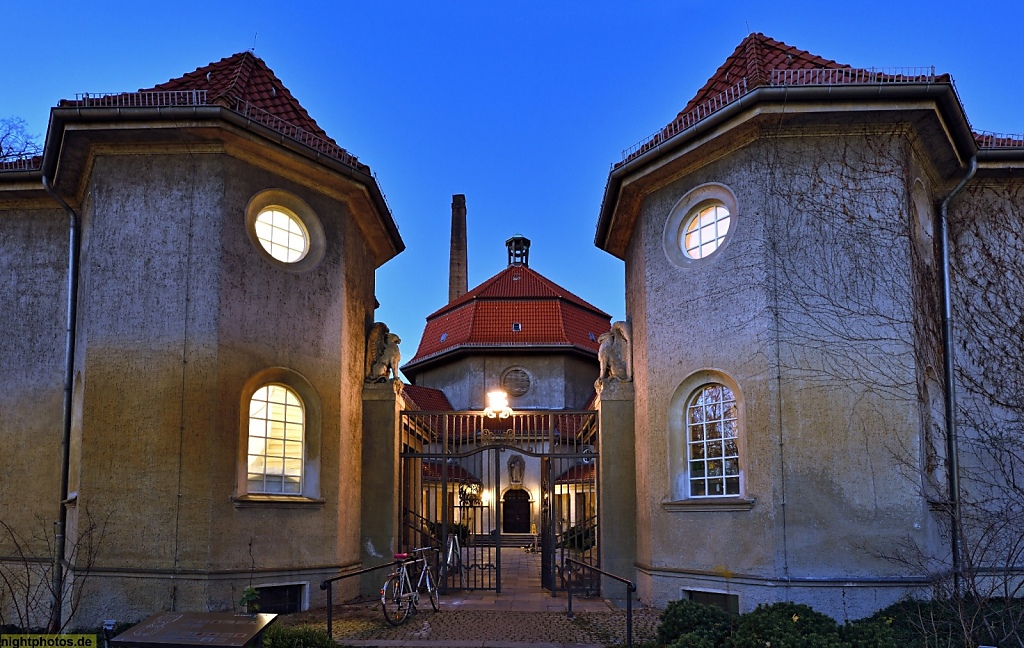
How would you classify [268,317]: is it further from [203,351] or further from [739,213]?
[739,213]

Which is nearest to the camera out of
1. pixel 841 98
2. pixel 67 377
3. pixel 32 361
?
pixel 841 98

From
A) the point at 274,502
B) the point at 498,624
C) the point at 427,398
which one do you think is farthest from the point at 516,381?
the point at 498,624

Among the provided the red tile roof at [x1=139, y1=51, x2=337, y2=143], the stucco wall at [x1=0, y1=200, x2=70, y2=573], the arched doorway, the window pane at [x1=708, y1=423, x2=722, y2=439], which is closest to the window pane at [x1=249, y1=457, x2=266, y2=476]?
the stucco wall at [x1=0, y1=200, x2=70, y2=573]

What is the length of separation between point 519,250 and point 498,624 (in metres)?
35.0

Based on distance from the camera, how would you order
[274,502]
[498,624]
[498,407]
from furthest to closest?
[498,407], [274,502], [498,624]

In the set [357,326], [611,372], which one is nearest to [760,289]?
[611,372]

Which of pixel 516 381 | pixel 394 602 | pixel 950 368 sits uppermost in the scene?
pixel 516 381

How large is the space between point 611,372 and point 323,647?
7703mm

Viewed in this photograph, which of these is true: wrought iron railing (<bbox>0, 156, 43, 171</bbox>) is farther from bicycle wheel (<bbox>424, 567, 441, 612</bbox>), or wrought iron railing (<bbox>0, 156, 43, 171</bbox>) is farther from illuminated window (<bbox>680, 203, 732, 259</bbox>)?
illuminated window (<bbox>680, 203, 732, 259</bbox>)

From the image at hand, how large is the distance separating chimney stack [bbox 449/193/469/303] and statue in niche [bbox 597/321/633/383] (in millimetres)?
33127

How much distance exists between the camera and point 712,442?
12297mm

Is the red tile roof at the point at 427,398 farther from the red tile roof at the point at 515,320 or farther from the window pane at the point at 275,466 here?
the window pane at the point at 275,466

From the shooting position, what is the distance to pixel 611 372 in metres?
Answer: 15.0

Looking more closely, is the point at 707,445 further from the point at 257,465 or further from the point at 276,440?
the point at 257,465
